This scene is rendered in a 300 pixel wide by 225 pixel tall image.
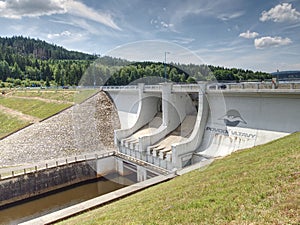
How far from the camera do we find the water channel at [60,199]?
1420 centimetres

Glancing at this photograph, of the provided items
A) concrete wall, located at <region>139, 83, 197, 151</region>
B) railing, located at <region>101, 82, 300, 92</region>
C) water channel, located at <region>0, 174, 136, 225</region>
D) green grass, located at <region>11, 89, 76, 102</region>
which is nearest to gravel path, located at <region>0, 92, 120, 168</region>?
water channel, located at <region>0, 174, 136, 225</region>

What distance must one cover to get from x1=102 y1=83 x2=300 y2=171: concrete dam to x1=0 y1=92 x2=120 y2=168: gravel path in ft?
11.6

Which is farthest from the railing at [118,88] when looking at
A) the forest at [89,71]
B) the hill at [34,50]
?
the hill at [34,50]

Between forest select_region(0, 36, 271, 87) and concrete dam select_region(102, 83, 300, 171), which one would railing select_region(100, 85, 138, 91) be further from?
concrete dam select_region(102, 83, 300, 171)

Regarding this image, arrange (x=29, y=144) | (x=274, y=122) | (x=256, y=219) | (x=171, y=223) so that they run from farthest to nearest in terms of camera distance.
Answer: (x=29, y=144) → (x=274, y=122) → (x=171, y=223) → (x=256, y=219)

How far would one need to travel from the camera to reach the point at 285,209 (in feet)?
13.4

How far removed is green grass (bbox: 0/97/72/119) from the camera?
27.6 meters

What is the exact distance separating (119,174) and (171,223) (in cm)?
1585

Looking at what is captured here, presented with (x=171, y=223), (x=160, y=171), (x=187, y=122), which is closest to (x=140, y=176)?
(x=160, y=171)

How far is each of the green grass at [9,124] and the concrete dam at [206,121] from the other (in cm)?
1173

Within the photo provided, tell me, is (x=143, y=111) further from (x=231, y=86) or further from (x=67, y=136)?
(x=231, y=86)

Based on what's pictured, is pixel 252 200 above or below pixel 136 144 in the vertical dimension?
above

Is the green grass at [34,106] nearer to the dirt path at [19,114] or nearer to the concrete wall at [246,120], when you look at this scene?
the dirt path at [19,114]

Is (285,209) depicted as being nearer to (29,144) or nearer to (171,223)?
(171,223)
